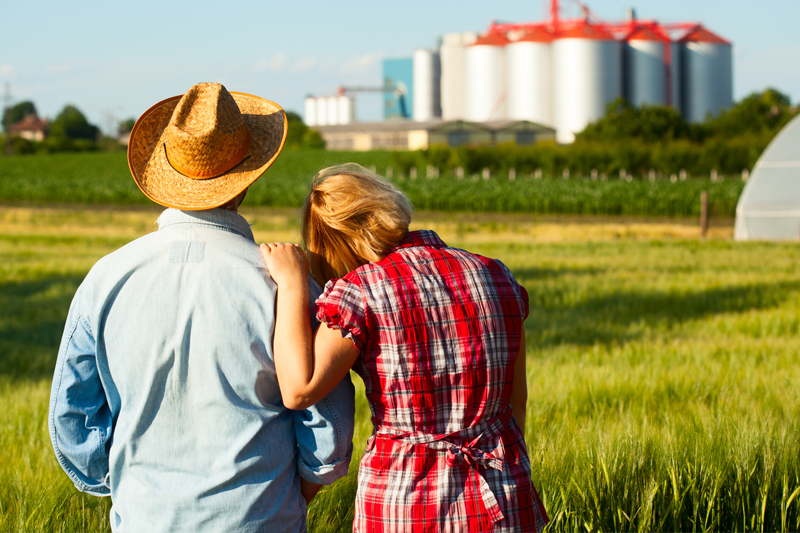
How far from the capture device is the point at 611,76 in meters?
80.8

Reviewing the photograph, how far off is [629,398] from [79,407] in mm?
3750

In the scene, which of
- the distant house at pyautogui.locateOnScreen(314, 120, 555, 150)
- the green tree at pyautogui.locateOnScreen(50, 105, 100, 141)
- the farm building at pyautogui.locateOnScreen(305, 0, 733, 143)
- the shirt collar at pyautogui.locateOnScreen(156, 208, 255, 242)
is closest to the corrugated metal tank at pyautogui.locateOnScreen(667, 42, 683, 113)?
the farm building at pyautogui.locateOnScreen(305, 0, 733, 143)

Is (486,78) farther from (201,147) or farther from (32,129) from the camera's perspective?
(32,129)

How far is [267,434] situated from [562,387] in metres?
3.43

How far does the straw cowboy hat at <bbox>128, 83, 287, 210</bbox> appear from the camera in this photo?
6.31 ft

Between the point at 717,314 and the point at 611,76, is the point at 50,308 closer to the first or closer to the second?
the point at 717,314

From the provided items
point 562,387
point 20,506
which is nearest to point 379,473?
point 20,506

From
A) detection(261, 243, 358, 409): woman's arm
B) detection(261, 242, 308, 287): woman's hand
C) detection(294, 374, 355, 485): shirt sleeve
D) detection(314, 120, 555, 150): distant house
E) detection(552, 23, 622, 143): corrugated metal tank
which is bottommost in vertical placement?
detection(294, 374, 355, 485): shirt sleeve

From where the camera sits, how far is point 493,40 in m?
89.7

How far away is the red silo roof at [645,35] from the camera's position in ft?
276

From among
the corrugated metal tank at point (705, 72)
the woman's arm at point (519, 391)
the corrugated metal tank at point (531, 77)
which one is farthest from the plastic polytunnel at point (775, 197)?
the corrugated metal tank at point (705, 72)

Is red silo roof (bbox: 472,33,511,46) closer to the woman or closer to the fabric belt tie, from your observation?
the woman

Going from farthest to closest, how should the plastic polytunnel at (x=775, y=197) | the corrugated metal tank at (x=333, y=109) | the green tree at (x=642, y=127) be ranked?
the corrugated metal tank at (x=333, y=109) < the green tree at (x=642, y=127) < the plastic polytunnel at (x=775, y=197)

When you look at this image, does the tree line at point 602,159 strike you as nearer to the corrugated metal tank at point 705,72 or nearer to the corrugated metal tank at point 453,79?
the corrugated metal tank at point 705,72
